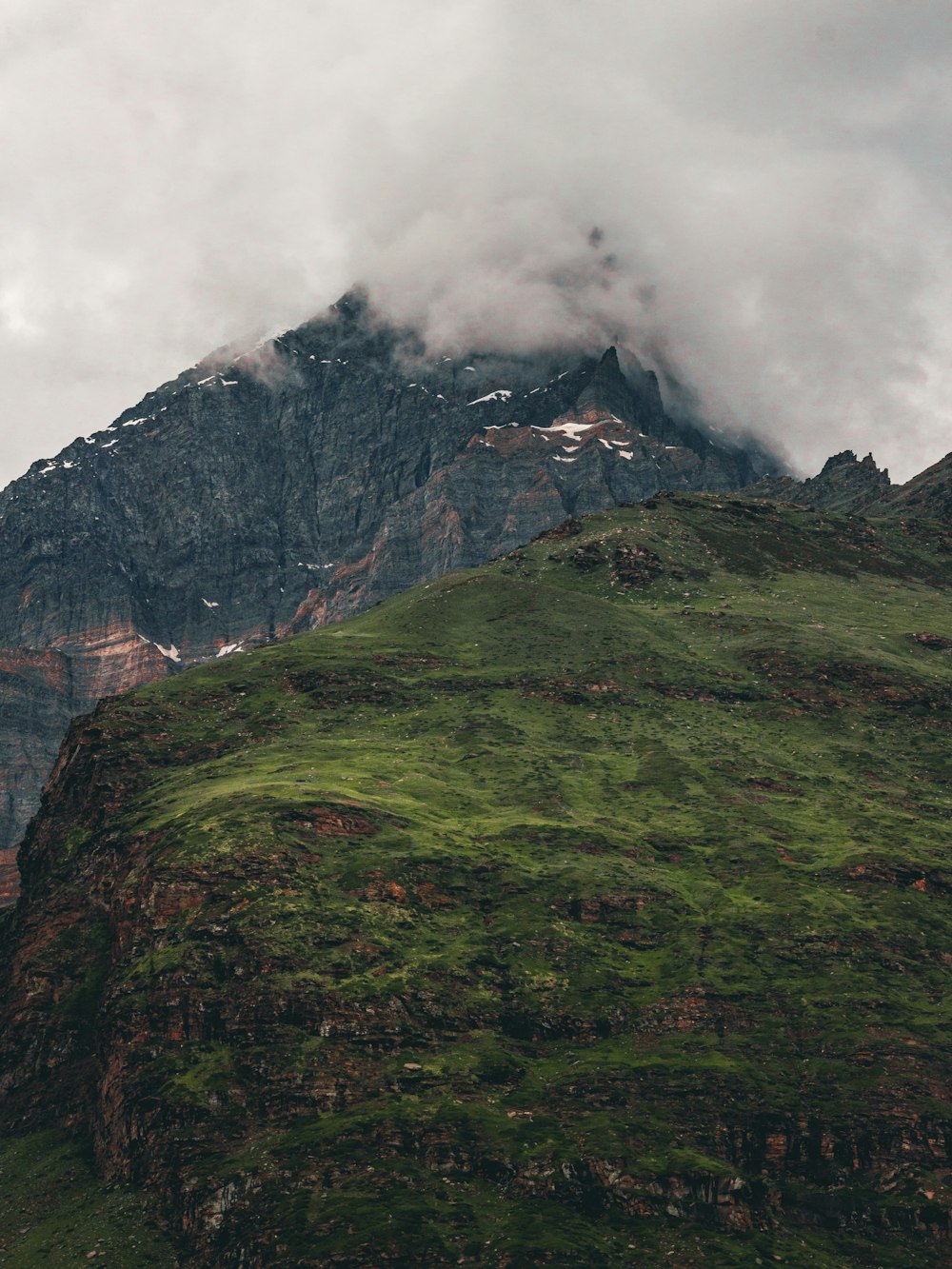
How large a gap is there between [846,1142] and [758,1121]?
6200 mm

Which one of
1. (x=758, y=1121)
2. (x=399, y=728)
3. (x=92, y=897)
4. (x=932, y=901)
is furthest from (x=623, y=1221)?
(x=399, y=728)

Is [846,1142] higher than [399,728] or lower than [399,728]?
lower

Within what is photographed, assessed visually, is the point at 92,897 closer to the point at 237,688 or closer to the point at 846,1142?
the point at 237,688

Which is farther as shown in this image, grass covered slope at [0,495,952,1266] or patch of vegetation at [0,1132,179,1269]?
patch of vegetation at [0,1132,179,1269]

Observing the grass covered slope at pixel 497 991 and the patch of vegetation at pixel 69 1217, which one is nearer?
the grass covered slope at pixel 497 991

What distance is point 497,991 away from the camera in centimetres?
9588

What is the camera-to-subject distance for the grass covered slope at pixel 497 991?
246ft

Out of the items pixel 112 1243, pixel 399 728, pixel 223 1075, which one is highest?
pixel 399 728

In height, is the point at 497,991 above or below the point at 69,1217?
above

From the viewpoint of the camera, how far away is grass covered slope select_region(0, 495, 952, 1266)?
2958 inches

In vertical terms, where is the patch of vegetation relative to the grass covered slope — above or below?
below

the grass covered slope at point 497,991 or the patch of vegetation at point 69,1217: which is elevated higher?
the grass covered slope at point 497,991

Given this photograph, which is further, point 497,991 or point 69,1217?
point 497,991

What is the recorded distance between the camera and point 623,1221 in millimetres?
73500
